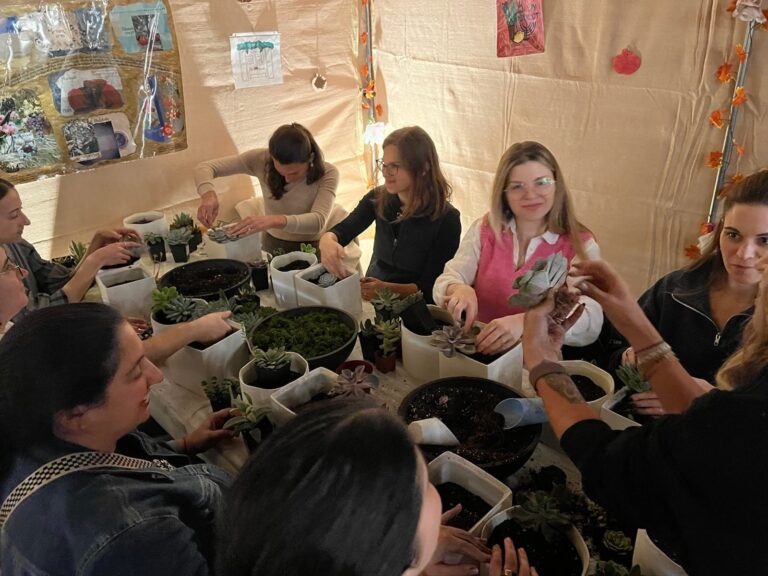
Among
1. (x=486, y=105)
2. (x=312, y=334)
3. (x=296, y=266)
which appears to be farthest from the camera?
(x=486, y=105)

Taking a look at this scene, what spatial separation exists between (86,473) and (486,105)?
10.1 ft

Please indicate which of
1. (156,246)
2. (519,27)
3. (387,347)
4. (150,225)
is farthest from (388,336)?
(519,27)

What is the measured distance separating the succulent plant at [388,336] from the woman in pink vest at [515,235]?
255 mm

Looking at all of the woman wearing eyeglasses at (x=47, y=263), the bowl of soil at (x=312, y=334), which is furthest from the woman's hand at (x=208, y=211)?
the bowl of soil at (x=312, y=334)

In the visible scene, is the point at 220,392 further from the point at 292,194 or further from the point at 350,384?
the point at 292,194

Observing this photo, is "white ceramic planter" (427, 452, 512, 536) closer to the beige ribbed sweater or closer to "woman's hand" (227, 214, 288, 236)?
"woman's hand" (227, 214, 288, 236)

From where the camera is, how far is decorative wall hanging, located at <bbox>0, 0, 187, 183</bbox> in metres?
2.88

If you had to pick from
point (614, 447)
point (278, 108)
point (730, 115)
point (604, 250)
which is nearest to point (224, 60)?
point (278, 108)

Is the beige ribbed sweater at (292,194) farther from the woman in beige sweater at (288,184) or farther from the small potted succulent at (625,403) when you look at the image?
the small potted succulent at (625,403)

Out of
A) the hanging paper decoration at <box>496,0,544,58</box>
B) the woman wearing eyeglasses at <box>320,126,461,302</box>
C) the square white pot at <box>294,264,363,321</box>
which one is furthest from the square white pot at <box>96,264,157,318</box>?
the hanging paper decoration at <box>496,0,544,58</box>

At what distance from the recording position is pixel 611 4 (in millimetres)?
2777

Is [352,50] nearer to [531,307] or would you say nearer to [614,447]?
[531,307]

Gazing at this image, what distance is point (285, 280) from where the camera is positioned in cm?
204

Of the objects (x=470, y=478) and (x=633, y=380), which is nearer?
(x=470, y=478)
